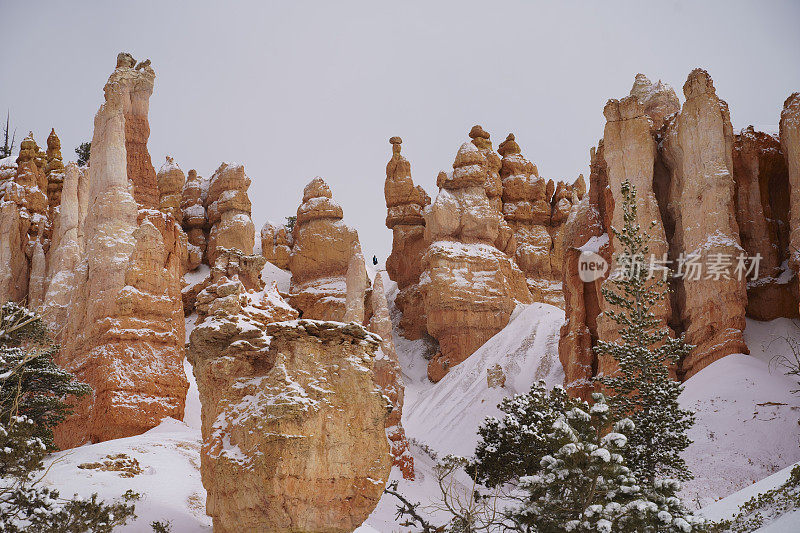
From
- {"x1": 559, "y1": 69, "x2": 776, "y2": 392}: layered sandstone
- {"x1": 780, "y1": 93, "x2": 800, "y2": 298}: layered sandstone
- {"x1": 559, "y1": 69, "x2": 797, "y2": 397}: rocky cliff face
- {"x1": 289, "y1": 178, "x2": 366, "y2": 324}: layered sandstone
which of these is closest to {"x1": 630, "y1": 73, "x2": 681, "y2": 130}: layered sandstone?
{"x1": 559, "y1": 69, "x2": 797, "y2": 397}: rocky cliff face

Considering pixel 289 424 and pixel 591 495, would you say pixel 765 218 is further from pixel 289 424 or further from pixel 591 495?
pixel 289 424

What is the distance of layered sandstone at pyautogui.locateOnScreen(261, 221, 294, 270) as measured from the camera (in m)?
63.9

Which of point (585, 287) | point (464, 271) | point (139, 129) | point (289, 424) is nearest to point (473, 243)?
point (464, 271)

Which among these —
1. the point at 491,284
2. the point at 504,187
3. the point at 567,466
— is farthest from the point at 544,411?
the point at 504,187

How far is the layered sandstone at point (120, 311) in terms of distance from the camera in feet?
102

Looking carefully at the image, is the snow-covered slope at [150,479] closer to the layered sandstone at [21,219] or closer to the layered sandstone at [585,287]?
the layered sandstone at [585,287]

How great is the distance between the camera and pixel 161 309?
3303 cm

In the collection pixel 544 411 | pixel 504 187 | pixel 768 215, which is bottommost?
pixel 544 411

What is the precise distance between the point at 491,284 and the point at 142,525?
36.9m

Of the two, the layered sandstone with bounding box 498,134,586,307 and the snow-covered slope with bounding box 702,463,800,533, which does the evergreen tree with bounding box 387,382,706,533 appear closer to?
the snow-covered slope with bounding box 702,463,800,533

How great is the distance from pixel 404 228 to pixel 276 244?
32.6 ft

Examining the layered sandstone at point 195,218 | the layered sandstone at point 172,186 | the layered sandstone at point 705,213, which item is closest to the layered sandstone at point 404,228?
the layered sandstone at point 195,218

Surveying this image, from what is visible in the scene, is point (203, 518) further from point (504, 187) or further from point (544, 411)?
point (504, 187)

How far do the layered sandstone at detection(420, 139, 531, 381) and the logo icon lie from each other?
14.3m
